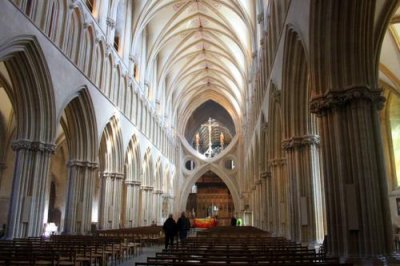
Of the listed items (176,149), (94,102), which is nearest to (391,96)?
(94,102)

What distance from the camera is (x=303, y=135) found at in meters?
13.1

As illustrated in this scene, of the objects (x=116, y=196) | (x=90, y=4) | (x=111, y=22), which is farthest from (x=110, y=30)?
(x=116, y=196)

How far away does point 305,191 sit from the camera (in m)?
12.5

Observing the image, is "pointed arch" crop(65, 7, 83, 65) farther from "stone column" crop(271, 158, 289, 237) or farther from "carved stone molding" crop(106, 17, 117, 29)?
"stone column" crop(271, 158, 289, 237)

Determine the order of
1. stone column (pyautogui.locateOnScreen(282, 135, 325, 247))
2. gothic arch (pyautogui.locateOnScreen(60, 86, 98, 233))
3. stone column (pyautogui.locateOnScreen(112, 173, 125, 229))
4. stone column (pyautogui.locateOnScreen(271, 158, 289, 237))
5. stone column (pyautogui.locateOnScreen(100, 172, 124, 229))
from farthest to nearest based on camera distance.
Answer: stone column (pyautogui.locateOnScreen(112, 173, 125, 229)) → stone column (pyautogui.locateOnScreen(100, 172, 124, 229)) → gothic arch (pyautogui.locateOnScreen(60, 86, 98, 233)) → stone column (pyautogui.locateOnScreen(271, 158, 289, 237)) → stone column (pyautogui.locateOnScreen(282, 135, 325, 247))

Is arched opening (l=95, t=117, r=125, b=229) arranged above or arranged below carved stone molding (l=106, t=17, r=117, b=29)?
below

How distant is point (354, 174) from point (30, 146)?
11.7 metres

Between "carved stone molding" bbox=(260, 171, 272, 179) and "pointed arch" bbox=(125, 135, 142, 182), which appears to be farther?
"pointed arch" bbox=(125, 135, 142, 182)

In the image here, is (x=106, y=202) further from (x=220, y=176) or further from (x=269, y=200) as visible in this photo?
(x=220, y=176)

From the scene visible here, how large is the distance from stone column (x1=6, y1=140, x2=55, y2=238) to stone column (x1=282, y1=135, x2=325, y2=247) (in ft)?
31.4

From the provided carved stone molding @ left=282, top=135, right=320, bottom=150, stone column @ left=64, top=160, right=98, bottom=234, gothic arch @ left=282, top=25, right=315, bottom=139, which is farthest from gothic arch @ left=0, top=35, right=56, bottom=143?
carved stone molding @ left=282, top=135, right=320, bottom=150

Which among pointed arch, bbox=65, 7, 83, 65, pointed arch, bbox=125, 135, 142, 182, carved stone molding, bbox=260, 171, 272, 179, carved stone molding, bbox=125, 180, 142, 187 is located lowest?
carved stone molding, bbox=260, 171, 272, 179

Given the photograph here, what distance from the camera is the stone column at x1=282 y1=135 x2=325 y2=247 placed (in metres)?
11.9

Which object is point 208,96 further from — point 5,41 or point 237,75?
point 5,41
